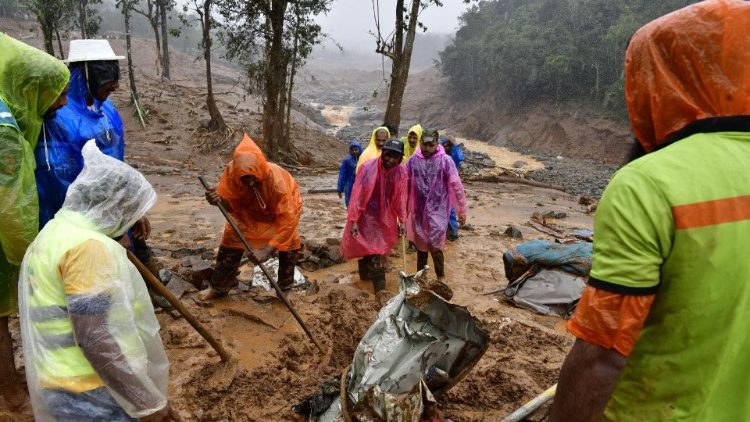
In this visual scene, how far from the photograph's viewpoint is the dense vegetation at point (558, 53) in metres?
25.1

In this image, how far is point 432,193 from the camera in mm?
5086

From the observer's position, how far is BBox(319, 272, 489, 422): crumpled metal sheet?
6.95ft

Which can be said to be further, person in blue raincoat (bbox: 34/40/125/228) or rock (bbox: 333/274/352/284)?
rock (bbox: 333/274/352/284)

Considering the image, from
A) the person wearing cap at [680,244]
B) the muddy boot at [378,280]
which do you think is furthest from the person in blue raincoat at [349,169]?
the person wearing cap at [680,244]

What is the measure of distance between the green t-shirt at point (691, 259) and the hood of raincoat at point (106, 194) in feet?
5.15

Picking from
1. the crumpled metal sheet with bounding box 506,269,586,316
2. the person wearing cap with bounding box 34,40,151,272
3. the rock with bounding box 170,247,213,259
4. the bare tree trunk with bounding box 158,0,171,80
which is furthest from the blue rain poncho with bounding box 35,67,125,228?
the bare tree trunk with bounding box 158,0,171,80

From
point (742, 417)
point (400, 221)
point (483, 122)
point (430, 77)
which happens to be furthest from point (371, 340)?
point (430, 77)

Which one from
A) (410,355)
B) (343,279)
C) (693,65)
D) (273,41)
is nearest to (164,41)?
(273,41)

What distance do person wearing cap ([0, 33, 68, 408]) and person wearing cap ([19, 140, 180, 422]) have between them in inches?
38.7

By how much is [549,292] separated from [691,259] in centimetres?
383

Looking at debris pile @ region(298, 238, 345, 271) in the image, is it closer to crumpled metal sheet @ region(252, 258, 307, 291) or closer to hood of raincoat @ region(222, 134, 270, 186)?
crumpled metal sheet @ region(252, 258, 307, 291)

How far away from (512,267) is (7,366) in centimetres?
428

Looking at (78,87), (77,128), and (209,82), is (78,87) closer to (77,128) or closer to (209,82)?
(77,128)

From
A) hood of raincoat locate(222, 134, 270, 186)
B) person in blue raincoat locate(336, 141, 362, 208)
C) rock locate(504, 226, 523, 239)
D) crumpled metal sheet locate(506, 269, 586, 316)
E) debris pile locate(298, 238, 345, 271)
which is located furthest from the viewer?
rock locate(504, 226, 523, 239)
